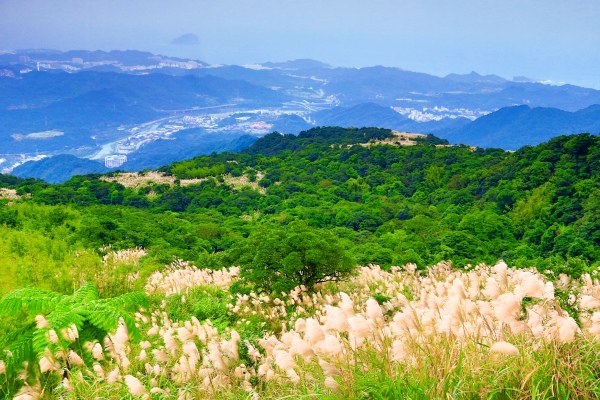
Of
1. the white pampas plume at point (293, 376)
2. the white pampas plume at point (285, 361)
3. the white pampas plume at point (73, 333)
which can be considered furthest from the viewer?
the white pampas plume at point (73, 333)

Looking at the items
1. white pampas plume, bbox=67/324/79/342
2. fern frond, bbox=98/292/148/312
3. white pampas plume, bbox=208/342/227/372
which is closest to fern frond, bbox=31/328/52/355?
white pampas plume, bbox=67/324/79/342

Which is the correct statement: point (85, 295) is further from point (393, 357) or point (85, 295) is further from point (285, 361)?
point (393, 357)

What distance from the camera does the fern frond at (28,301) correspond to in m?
4.34

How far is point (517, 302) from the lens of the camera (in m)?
2.86

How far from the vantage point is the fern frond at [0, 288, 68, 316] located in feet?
14.2

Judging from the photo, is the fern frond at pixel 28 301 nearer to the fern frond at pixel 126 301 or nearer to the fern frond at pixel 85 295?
the fern frond at pixel 85 295

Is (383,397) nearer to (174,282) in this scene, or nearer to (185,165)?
(174,282)

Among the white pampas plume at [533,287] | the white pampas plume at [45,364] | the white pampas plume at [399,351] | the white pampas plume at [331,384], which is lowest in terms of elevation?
the white pampas plume at [45,364]

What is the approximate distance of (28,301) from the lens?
14.7 ft

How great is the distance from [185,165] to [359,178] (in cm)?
2853

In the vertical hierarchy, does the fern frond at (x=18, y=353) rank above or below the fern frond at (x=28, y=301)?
below

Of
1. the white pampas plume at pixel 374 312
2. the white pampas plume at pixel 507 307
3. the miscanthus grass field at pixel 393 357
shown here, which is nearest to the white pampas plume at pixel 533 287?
the miscanthus grass field at pixel 393 357

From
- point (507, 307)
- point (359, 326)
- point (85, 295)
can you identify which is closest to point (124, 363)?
point (85, 295)

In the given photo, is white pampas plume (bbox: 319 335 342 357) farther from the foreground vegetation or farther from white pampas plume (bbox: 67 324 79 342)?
white pampas plume (bbox: 67 324 79 342)
